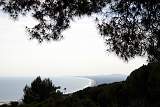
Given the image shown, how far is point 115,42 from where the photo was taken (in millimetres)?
10078

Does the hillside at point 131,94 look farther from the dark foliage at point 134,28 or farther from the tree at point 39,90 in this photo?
the tree at point 39,90

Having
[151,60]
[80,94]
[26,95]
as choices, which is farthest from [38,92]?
[151,60]

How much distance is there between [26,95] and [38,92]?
1568 mm

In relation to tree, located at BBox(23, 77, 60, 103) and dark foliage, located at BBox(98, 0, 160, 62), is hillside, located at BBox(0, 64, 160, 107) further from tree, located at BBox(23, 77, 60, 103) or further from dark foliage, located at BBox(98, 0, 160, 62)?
tree, located at BBox(23, 77, 60, 103)

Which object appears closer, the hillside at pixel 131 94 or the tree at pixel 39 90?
the hillside at pixel 131 94

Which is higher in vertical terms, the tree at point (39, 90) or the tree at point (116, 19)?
the tree at point (116, 19)

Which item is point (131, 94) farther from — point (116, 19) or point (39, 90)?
point (39, 90)

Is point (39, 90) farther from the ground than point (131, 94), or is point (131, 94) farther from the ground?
point (131, 94)

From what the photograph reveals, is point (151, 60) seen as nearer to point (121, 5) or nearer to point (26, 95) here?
point (121, 5)

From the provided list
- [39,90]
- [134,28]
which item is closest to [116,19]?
[134,28]

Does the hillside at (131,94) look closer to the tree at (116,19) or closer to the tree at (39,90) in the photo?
the tree at (116,19)

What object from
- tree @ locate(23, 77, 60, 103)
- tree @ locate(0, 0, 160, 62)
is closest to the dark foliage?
tree @ locate(0, 0, 160, 62)

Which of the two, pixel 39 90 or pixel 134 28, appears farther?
pixel 39 90

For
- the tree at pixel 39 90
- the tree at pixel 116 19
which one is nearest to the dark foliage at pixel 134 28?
the tree at pixel 116 19
